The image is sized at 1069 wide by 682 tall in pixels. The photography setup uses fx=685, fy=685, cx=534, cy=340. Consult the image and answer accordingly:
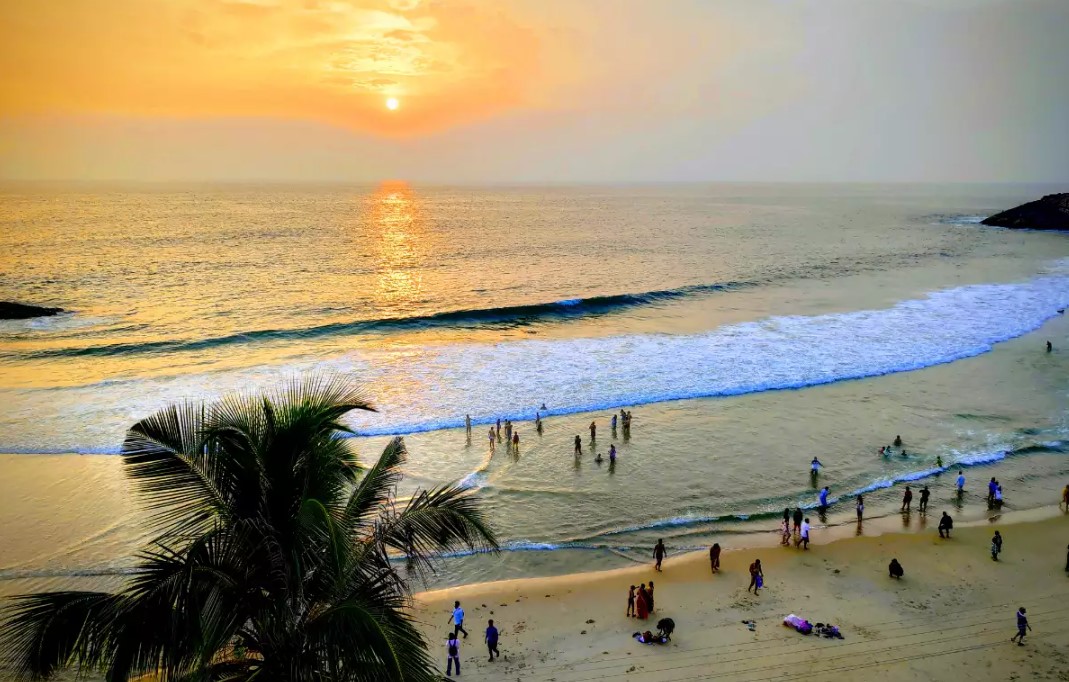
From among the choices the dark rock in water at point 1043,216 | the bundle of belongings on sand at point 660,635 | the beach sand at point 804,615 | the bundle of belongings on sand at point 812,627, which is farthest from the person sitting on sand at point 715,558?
the dark rock in water at point 1043,216

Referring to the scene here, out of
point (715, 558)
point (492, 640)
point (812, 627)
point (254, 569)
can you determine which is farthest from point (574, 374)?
point (254, 569)

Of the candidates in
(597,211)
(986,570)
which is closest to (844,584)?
(986,570)

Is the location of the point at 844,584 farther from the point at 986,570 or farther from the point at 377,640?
the point at 377,640

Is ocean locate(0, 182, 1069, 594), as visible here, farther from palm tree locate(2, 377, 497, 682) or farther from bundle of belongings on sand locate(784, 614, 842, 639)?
palm tree locate(2, 377, 497, 682)

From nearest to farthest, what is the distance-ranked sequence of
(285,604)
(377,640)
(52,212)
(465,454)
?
(377,640)
(285,604)
(465,454)
(52,212)

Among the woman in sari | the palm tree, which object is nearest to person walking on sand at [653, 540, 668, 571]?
the woman in sari

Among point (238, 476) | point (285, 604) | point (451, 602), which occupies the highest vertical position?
point (238, 476)

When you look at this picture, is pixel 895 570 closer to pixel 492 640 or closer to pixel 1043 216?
pixel 492 640

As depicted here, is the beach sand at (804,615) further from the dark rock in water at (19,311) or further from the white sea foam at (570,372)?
the dark rock in water at (19,311)
